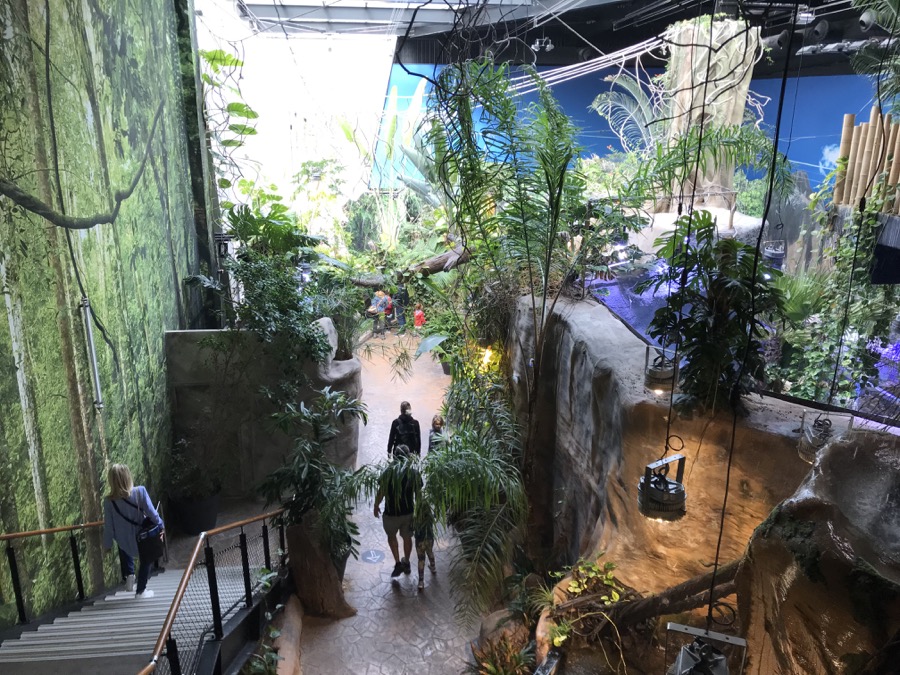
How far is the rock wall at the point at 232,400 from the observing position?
7.37m

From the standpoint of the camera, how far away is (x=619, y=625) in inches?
174

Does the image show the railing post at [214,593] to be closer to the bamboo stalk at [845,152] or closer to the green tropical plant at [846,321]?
the green tropical plant at [846,321]

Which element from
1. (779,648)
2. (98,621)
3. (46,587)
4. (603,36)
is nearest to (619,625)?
(779,648)

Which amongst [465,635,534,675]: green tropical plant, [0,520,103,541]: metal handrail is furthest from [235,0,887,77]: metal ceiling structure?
[465,635,534,675]: green tropical plant

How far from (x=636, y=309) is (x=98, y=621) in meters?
5.16

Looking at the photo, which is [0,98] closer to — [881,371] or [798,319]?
[798,319]

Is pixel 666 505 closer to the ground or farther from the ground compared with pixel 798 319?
closer to the ground

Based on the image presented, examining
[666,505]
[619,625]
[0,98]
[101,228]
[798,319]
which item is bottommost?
[619,625]

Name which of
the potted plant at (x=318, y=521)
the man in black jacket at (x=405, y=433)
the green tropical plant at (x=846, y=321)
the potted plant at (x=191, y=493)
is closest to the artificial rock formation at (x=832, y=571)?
the potted plant at (x=318, y=521)

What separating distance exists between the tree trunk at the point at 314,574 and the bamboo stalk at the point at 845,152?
6297 millimetres

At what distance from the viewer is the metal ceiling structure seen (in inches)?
304

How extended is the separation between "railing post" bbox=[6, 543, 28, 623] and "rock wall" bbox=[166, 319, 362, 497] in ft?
11.3

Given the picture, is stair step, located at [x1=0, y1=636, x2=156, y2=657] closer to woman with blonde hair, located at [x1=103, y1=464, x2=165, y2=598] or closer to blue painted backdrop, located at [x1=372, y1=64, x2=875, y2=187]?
woman with blonde hair, located at [x1=103, y1=464, x2=165, y2=598]

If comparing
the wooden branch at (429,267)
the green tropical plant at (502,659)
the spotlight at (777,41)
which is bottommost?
the green tropical plant at (502,659)
